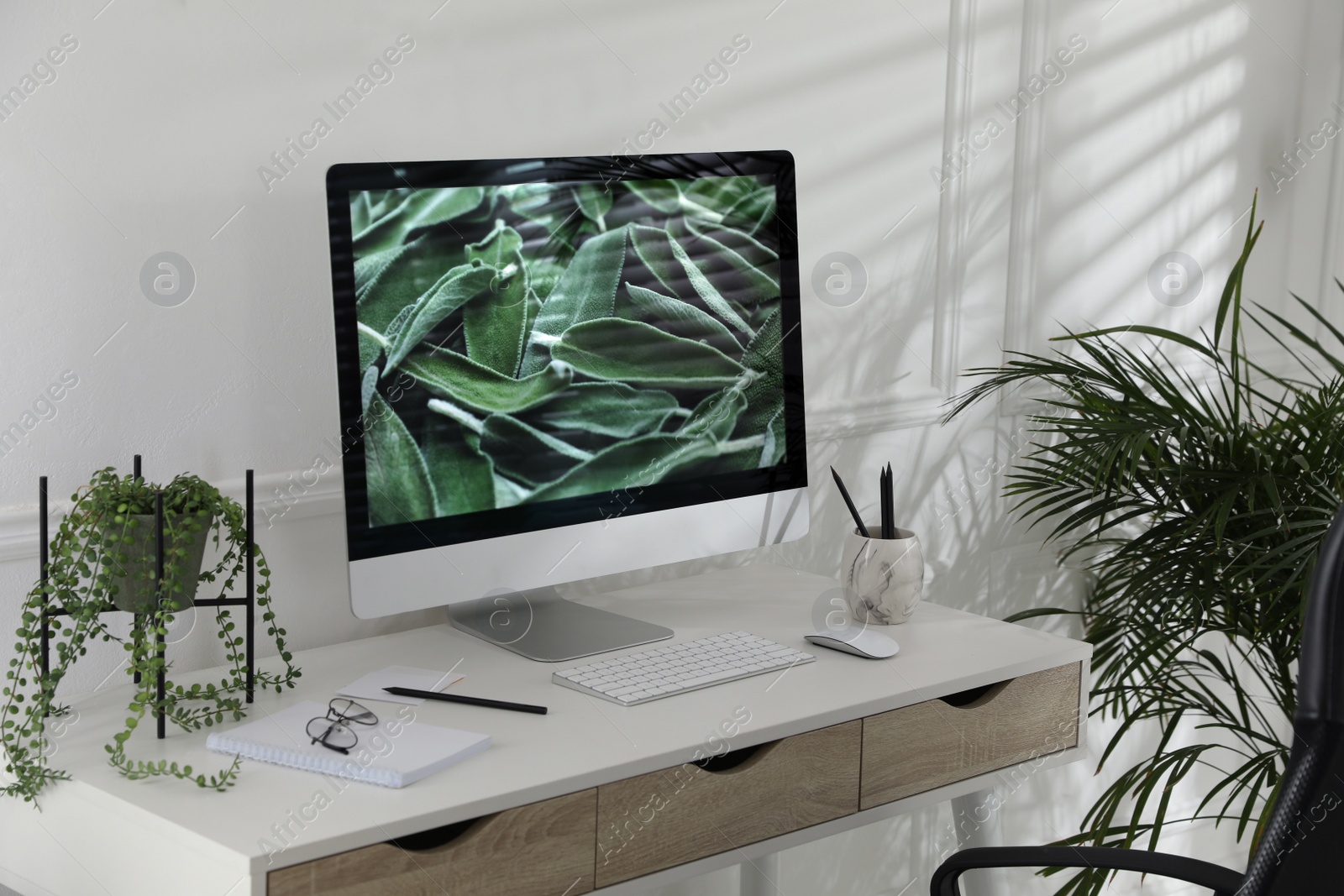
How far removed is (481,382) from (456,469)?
111 millimetres

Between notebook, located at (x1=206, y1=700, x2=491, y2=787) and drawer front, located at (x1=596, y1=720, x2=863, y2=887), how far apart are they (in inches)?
6.3

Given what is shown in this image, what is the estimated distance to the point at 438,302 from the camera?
1625mm

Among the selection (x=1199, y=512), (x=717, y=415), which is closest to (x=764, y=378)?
(x=717, y=415)

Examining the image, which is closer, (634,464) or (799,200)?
(634,464)

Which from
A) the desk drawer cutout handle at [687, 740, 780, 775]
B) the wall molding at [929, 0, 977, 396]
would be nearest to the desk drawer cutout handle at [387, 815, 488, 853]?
the desk drawer cutout handle at [687, 740, 780, 775]

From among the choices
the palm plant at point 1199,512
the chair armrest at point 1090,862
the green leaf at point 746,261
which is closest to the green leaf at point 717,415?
the green leaf at point 746,261

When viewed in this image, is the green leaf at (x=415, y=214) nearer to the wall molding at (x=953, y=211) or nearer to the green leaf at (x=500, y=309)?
the green leaf at (x=500, y=309)

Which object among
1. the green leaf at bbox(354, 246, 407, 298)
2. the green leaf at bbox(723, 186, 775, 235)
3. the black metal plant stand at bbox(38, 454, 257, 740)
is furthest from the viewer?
the green leaf at bbox(723, 186, 775, 235)

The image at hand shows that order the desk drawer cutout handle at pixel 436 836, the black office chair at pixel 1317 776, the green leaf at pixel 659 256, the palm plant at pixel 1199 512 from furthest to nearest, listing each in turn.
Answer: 1. the palm plant at pixel 1199 512
2. the green leaf at pixel 659 256
3. the desk drawer cutout handle at pixel 436 836
4. the black office chair at pixel 1317 776

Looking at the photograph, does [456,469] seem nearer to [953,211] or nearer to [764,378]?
[764,378]

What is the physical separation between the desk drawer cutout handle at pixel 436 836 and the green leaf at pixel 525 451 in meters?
0.49

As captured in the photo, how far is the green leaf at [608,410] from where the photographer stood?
1732 mm

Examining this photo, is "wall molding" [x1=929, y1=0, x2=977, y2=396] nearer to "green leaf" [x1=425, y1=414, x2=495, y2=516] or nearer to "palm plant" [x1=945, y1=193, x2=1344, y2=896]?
"palm plant" [x1=945, y1=193, x2=1344, y2=896]

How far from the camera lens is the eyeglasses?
136 centimetres
